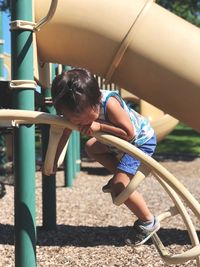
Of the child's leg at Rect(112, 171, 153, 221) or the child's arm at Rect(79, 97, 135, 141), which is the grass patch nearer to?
the child's leg at Rect(112, 171, 153, 221)

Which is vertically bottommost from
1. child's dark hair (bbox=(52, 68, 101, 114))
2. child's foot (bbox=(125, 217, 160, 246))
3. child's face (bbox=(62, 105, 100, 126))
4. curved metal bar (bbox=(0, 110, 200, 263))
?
child's foot (bbox=(125, 217, 160, 246))

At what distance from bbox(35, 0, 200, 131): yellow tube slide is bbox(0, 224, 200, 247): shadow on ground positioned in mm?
1645

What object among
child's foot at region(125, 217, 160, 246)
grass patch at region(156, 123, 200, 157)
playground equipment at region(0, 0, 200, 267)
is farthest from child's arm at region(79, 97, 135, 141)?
grass patch at region(156, 123, 200, 157)

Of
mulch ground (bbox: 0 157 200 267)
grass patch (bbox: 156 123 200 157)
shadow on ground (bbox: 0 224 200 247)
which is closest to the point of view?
mulch ground (bbox: 0 157 200 267)

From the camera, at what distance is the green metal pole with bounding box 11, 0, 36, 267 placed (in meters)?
3.24

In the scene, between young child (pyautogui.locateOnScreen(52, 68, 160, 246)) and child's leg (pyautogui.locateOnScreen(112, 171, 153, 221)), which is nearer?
young child (pyautogui.locateOnScreen(52, 68, 160, 246))

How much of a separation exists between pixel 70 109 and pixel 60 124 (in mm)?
145

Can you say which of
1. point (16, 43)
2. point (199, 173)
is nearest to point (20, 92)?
point (16, 43)

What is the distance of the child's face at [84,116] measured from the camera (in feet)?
8.86

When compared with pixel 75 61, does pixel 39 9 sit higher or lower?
higher

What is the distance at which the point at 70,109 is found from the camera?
2691 millimetres

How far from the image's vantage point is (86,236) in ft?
16.9

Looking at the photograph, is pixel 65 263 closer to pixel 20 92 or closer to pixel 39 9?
pixel 20 92

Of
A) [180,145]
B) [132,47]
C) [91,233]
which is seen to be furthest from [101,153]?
[180,145]
